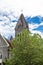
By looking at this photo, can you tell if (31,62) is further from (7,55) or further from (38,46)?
(7,55)

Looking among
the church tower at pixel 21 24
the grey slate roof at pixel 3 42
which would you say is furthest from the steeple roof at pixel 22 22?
the grey slate roof at pixel 3 42

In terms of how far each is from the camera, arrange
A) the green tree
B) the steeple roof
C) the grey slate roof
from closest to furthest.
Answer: the green tree, the grey slate roof, the steeple roof

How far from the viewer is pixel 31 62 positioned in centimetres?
5141

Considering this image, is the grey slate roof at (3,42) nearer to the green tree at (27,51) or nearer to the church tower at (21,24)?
the green tree at (27,51)

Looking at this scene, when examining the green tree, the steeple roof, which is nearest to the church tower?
the steeple roof

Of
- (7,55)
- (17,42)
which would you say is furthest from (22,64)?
(7,55)

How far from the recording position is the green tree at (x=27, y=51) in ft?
169

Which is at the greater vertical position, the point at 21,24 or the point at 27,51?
the point at 21,24

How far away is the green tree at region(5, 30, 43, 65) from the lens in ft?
169

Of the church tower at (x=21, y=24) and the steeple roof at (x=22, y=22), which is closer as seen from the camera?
the church tower at (x=21, y=24)

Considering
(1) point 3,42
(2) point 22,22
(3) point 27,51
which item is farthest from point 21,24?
(3) point 27,51

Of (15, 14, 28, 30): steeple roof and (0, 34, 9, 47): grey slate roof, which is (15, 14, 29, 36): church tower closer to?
(15, 14, 28, 30): steeple roof

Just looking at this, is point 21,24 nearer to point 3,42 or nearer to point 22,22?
point 22,22

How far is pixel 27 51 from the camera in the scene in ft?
170
